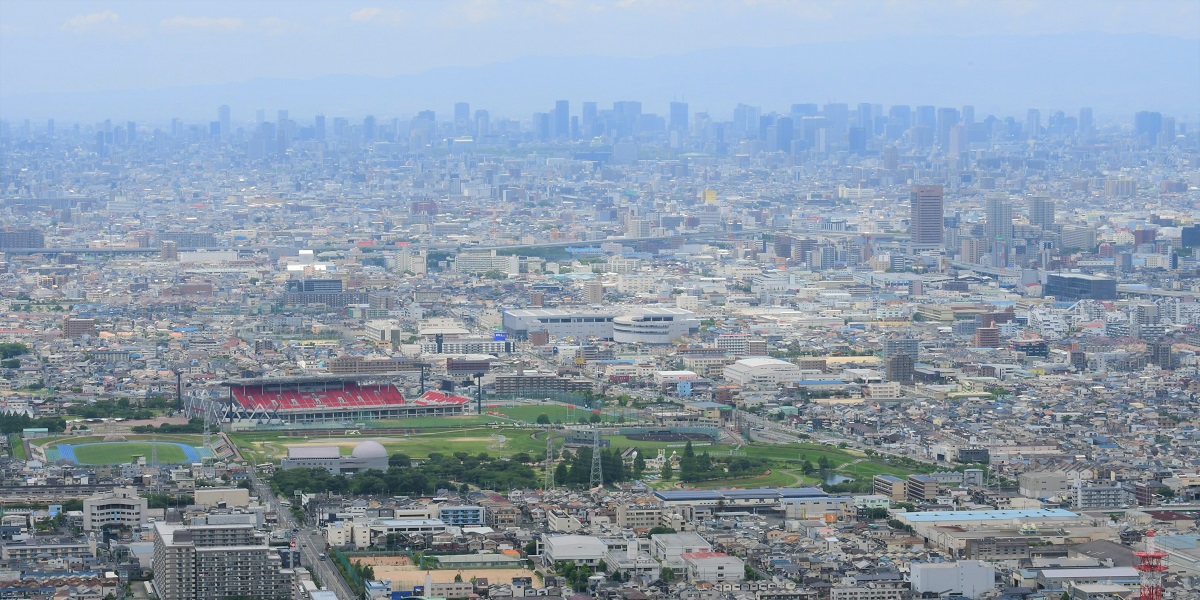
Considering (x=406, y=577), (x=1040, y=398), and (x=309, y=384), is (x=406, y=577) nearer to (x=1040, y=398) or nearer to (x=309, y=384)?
(x=309, y=384)

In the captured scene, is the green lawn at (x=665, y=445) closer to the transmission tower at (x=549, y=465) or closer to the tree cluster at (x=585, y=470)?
the transmission tower at (x=549, y=465)

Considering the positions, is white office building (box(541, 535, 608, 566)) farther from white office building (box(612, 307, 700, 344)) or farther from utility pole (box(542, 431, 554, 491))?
white office building (box(612, 307, 700, 344))

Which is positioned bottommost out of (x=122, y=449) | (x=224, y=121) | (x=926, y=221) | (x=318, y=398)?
(x=224, y=121)

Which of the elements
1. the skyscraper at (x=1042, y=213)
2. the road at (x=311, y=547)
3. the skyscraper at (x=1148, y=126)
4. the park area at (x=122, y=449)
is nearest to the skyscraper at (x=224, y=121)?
the skyscraper at (x=1148, y=126)

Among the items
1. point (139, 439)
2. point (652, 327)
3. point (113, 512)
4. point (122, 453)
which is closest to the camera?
point (113, 512)

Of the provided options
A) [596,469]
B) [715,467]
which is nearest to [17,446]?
[596,469]

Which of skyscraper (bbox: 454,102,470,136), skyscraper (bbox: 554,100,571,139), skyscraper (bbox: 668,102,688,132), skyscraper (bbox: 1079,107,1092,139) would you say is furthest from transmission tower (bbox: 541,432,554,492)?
skyscraper (bbox: 668,102,688,132)

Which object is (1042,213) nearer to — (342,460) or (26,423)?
(26,423)
